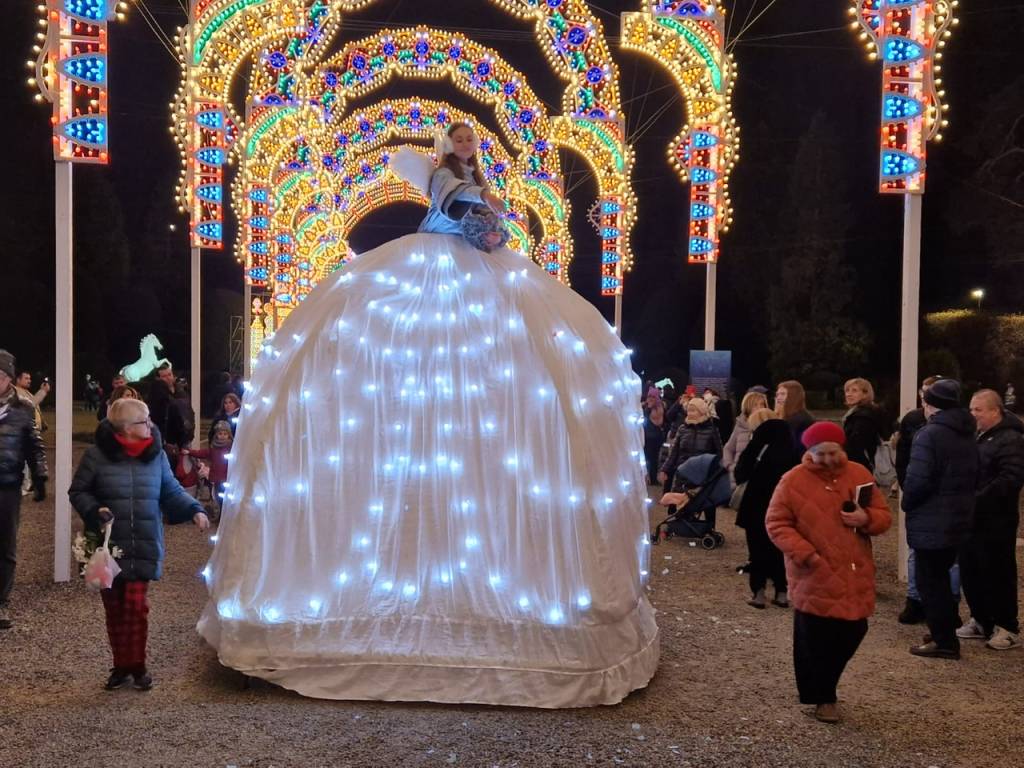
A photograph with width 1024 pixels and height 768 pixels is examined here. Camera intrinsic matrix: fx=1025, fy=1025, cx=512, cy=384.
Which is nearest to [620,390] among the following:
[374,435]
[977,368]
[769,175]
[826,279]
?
[374,435]

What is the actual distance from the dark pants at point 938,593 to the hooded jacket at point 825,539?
136cm

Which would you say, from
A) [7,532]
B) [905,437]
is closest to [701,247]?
[905,437]

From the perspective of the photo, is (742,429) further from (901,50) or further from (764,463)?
(901,50)

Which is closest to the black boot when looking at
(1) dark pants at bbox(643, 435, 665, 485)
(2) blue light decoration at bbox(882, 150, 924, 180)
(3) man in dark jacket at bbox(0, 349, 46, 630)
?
(2) blue light decoration at bbox(882, 150, 924, 180)

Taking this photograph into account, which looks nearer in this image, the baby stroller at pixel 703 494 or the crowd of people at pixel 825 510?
the crowd of people at pixel 825 510

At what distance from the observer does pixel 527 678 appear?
4617mm

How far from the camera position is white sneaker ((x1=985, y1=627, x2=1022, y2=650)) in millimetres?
6047

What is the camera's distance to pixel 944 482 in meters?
5.74

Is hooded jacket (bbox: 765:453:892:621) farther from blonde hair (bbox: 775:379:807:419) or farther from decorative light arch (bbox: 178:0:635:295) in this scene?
decorative light arch (bbox: 178:0:635:295)

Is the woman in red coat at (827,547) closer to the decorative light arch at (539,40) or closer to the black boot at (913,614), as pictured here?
the black boot at (913,614)

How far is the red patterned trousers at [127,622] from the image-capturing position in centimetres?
480

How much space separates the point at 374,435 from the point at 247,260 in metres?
11.4

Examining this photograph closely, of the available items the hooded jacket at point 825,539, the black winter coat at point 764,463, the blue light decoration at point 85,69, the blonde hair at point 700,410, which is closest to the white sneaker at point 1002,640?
the black winter coat at point 764,463

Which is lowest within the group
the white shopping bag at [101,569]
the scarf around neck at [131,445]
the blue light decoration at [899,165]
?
the white shopping bag at [101,569]
